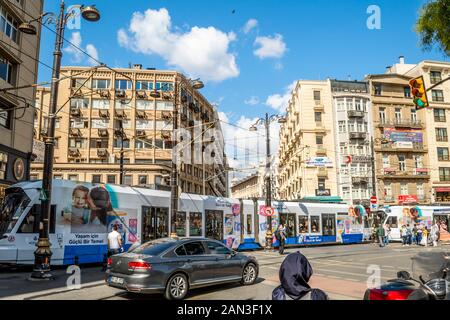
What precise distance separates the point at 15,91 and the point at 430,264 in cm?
2394

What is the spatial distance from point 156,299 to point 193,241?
1715 millimetres

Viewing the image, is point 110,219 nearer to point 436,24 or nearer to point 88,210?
point 88,210

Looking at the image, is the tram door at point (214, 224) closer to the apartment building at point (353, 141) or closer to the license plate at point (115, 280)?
the license plate at point (115, 280)

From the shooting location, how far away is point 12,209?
1500cm

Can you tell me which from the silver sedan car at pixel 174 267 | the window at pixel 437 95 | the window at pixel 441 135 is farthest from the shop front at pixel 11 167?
the window at pixel 437 95

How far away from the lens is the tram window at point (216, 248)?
1067cm

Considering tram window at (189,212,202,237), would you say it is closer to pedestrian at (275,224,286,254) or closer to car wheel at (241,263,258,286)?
pedestrian at (275,224,286,254)

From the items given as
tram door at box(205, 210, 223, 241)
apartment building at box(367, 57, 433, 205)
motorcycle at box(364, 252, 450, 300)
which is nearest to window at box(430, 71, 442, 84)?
apartment building at box(367, 57, 433, 205)

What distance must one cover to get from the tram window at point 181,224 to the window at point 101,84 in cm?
3776

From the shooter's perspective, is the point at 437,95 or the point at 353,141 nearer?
the point at 353,141

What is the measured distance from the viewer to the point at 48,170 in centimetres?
1270

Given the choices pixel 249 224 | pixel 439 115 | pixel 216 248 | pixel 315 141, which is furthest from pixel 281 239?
pixel 439 115
